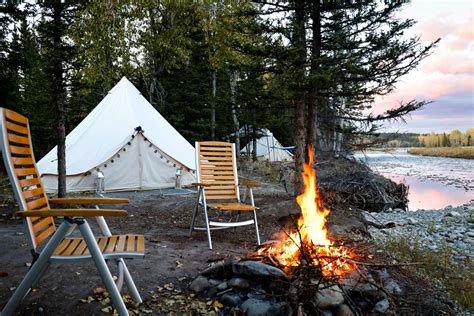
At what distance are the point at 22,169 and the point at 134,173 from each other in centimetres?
683

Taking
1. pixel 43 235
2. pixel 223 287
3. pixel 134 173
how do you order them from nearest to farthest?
pixel 43 235 < pixel 223 287 < pixel 134 173

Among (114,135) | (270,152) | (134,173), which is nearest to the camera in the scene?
(134,173)

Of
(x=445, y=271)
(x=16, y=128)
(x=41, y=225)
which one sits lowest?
(x=445, y=271)

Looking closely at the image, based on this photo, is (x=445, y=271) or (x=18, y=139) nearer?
(x=18, y=139)

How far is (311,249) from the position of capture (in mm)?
2736

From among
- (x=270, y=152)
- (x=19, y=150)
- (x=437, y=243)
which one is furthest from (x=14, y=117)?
(x=270, y=152)

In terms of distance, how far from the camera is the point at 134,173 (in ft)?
29.7

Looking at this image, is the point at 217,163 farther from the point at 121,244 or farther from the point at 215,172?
the point at 121,244

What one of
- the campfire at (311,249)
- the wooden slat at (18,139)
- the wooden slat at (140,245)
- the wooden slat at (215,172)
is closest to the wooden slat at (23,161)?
the wooden slat at (18,139)

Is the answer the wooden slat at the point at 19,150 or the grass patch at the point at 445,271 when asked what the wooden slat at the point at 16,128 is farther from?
the grass patch at the point at 445,271

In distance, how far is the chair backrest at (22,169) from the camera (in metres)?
2.13

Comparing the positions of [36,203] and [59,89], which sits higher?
[59,89]

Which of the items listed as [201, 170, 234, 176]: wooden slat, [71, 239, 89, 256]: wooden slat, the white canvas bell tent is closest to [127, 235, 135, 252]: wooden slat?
[71, 239, 89, 256]: wooden slat

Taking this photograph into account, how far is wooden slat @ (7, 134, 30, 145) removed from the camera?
2301mm
